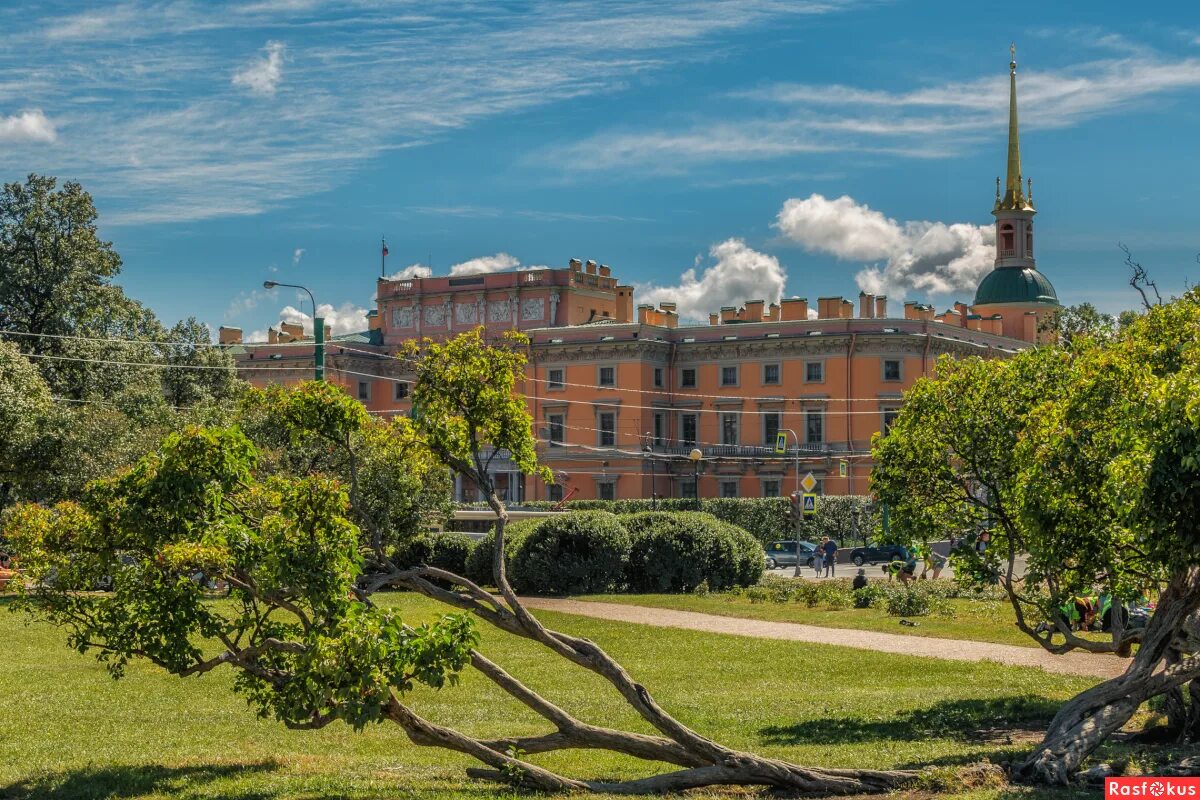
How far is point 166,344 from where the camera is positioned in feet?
191

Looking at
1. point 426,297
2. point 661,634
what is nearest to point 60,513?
point 661,634

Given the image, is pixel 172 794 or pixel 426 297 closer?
pixel 172 794

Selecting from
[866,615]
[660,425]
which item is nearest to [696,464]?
[660,425]

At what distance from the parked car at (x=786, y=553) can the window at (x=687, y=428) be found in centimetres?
2242

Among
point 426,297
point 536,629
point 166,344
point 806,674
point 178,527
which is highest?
point 426,297

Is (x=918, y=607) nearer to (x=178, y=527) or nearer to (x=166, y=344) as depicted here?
A: (x=178, y=527)

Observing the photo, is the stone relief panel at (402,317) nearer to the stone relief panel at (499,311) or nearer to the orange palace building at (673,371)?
the orange palace building at (673,371)

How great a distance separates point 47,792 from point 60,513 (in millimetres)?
2652

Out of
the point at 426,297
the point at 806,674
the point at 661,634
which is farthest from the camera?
the point at 426,297

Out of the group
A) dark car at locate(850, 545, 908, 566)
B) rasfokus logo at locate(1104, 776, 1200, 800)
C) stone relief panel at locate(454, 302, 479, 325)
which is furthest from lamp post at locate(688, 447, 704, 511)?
rasfokus logo at locate(1104, 776, 1200, 800)

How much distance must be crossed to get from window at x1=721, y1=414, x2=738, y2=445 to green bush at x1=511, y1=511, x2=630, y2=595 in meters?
42.8

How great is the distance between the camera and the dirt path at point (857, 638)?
2397 centimetres

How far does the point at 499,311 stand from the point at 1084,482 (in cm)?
7551

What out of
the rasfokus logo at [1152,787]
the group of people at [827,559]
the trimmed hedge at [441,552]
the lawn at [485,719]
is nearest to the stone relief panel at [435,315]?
the group of people at [827,559]
